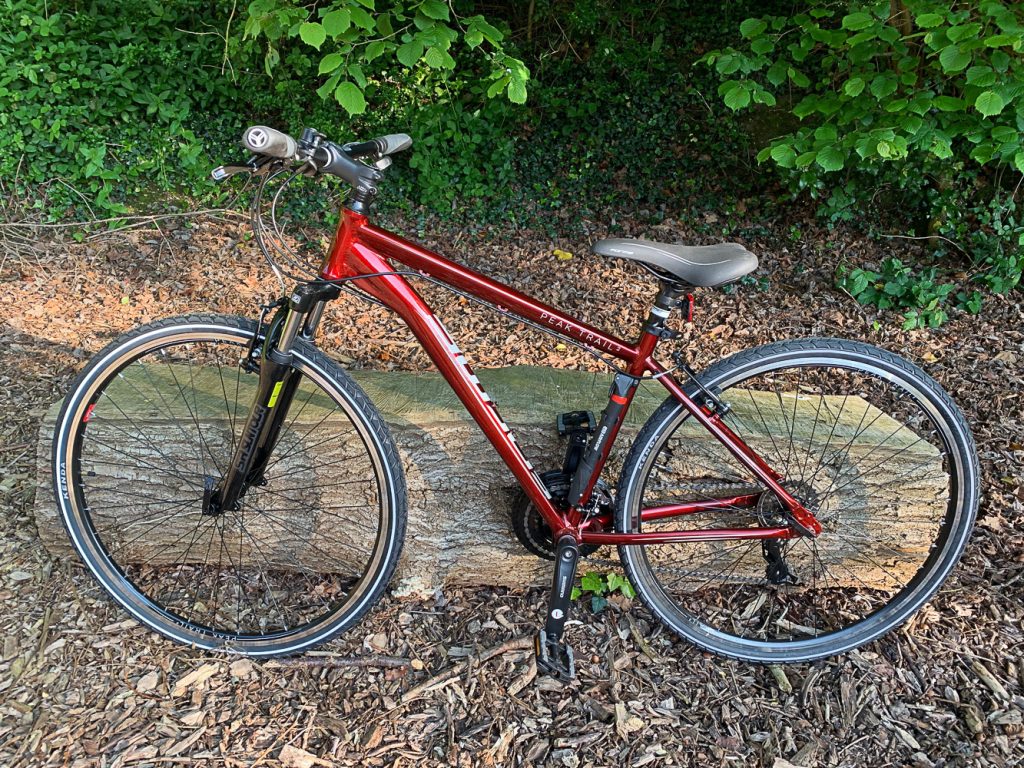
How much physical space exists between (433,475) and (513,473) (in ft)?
1.19

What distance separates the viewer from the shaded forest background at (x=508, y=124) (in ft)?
12.9

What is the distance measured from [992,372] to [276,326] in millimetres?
3216

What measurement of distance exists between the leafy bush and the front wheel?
1163mm

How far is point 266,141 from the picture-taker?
1.67 meters

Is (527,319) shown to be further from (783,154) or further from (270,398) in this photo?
(783,154)

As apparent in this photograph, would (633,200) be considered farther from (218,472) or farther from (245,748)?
(245,748)

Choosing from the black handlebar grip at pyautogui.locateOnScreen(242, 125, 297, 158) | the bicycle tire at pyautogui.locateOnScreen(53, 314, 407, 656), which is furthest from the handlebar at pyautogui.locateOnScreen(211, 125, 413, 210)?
the bicycle tire at pyautogui.locateOnScreen(53, 314, 407, 656)

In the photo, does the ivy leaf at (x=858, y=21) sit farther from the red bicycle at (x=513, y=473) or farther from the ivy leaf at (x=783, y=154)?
the red bicycle at (x=513, y=473)

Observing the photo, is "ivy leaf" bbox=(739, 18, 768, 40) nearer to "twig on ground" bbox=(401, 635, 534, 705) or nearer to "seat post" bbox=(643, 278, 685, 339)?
"seat post" bbox=(643, 278, 685, 339)

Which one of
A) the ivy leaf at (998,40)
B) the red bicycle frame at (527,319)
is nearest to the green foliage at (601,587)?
the red bicycle frame at (527,319)

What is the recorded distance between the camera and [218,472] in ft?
8.35

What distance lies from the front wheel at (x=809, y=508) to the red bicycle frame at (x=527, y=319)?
7 cm

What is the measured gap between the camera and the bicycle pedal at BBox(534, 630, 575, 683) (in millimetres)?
2402

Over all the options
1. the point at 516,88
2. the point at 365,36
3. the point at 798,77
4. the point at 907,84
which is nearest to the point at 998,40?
the point at 907,84
